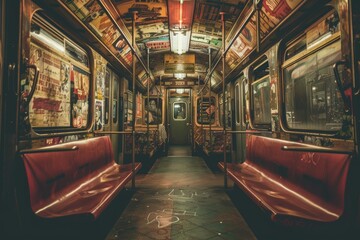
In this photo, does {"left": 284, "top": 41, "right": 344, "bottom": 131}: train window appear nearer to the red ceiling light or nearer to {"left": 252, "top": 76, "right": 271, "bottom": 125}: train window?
{"left": 252, "top": 76, "right": 271, "bottom": 125}: train window

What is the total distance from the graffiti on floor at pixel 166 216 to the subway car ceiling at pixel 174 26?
83.0 inches

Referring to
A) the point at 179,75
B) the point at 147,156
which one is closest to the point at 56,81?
the point at 147,156

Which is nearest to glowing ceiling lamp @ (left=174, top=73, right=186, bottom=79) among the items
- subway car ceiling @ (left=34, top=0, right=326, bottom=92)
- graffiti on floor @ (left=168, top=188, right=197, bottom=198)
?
subway car ceiling @ (left=34, top=0, right=326, bottom=92)

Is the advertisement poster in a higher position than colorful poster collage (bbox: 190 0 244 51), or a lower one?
lower

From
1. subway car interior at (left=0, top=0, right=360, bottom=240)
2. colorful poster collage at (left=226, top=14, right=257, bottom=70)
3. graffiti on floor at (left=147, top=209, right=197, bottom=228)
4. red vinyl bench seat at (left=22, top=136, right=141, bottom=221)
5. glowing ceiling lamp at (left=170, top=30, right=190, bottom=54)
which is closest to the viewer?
subway car interior at (left=0, top=0, right=360, bottom=240)

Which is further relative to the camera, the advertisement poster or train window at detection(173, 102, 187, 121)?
train window at detection(173, 102, 187, 121)

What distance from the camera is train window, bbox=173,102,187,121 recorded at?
11.9 m

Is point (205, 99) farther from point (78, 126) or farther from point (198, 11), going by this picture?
point (78, 126)

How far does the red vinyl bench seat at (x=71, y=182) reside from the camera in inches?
70.5

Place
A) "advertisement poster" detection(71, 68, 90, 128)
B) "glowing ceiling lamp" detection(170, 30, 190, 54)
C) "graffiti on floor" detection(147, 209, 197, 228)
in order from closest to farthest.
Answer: "graffiti on floor" detection(147, 209, 197, 228) → "advertisement poster" detection(71, 68, 90, 128) → "glowing ceiling lamp" detection(170, 30, 190, 54)

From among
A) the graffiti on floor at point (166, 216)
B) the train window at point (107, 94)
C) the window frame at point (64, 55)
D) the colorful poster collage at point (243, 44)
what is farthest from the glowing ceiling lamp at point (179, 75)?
the graffiti on floor at point (166, 216)

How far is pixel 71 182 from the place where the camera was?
247cm

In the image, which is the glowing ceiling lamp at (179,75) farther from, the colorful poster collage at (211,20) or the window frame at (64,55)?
the window frame at (64,55)

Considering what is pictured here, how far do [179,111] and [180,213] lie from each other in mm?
9159
